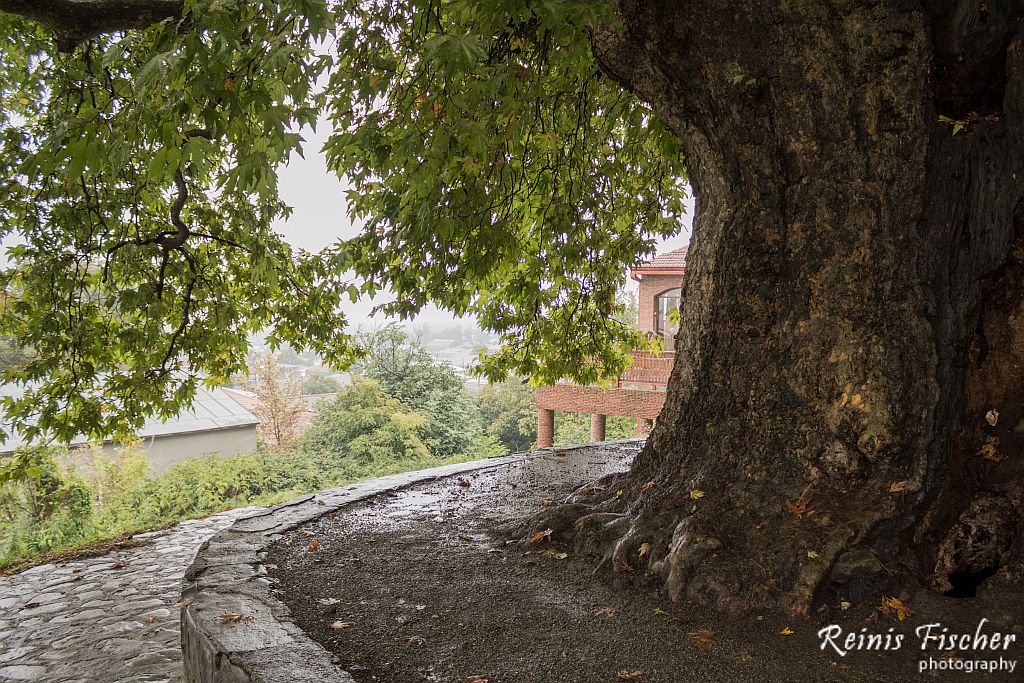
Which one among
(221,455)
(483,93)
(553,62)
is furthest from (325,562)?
(221,455)

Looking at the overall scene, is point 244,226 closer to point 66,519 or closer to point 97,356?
point 97,356

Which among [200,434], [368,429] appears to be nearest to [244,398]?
[200,434]

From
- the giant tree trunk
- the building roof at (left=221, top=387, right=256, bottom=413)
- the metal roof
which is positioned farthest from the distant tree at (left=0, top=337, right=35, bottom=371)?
the giant tree trunk

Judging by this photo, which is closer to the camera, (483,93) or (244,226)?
(483,93)

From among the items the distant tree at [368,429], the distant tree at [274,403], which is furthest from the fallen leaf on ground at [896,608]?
the distant tree at [274,403]

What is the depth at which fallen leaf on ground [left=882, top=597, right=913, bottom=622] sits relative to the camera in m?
2.94

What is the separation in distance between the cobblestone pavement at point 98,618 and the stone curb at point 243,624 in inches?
36.2

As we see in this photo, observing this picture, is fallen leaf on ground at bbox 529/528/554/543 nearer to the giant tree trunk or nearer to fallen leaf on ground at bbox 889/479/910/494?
the giant tree trunk

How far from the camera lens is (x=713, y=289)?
3.90 m

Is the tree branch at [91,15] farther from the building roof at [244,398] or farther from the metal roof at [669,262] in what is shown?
the building roof at [244,398]

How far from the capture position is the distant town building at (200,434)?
16.6 metres

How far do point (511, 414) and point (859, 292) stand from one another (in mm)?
19999

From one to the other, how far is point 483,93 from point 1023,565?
11.1 feet

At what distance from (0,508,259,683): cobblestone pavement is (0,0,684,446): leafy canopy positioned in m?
1.49
